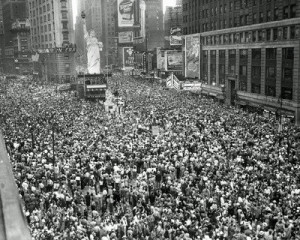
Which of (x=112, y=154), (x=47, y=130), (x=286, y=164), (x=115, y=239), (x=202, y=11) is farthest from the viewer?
(x=202, y=11)

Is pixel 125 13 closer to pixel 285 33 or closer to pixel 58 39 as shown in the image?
pixel 58 39

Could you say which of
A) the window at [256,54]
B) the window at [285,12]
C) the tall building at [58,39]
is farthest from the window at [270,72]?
the tall building at [58,39]

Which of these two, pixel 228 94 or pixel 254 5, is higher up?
pixel 254 5

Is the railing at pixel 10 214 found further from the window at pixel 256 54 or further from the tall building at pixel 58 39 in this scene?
the tall building at pixel 58 39

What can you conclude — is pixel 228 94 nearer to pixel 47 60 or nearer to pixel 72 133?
pixel 72 133

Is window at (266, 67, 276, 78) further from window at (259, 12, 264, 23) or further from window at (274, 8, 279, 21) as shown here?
window at (259, 12, 264, 23)

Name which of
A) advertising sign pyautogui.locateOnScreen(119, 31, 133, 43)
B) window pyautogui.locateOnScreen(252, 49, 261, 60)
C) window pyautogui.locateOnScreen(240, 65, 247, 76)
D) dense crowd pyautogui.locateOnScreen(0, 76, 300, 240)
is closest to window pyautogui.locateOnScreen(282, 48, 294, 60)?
window pyautogui.locateOnScreen(252, 49, 261, 60)

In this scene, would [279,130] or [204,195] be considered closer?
[204,195]

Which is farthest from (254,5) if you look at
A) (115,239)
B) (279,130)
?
(115,239)
